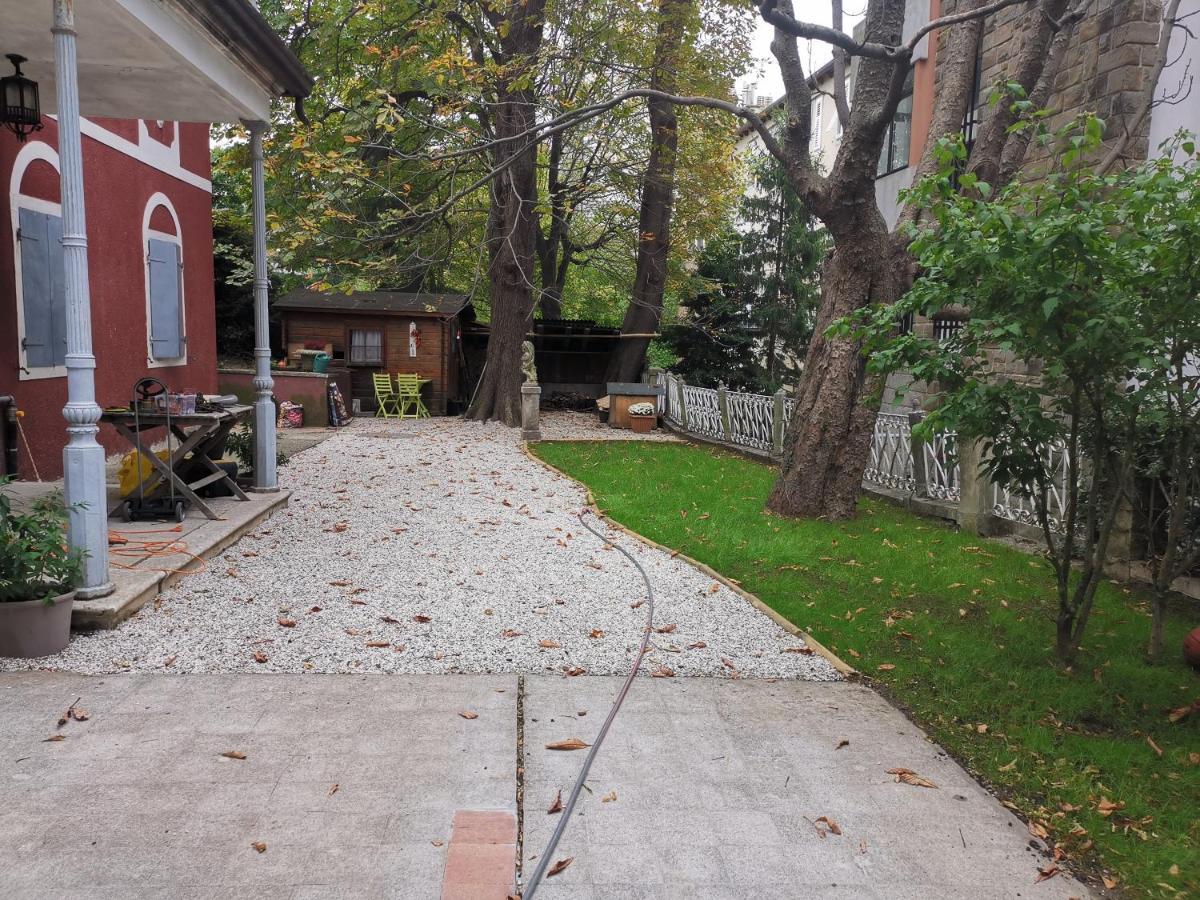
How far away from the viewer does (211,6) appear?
5.94 metres

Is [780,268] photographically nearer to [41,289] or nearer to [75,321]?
[41,289]

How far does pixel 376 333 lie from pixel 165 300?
9533mm

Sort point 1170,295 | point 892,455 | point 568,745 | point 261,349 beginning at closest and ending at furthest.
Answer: point 568,745, point 1170,295, point 261,349, point 892,455

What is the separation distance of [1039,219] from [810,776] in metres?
2.57

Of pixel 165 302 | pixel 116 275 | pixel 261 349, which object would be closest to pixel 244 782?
pixel 261 349

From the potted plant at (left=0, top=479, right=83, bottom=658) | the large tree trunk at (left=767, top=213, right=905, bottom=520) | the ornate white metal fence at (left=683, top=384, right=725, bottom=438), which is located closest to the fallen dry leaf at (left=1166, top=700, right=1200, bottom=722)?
the large tree trunk at (left=767, top=213, right=905, bottom=520)

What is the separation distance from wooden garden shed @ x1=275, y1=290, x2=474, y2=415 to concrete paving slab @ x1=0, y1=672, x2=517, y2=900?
55.5 feet

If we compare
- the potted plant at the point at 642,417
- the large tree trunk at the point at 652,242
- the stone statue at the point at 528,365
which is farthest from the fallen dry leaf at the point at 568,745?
the large tree trunk at the point at 652,242

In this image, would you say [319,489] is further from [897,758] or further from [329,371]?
[329,371]

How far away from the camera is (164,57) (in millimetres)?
6270

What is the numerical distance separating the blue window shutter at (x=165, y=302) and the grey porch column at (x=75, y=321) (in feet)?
22.1

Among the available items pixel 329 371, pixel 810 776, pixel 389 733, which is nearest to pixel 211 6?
pixel 389 733

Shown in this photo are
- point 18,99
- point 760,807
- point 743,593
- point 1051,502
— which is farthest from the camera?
point 1051,502

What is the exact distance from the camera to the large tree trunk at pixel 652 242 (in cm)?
1845
